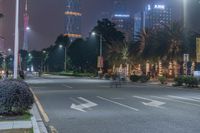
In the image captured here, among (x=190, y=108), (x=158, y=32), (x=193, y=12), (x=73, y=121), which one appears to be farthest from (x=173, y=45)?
(x=73, y=121)

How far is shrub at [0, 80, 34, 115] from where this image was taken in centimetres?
1381

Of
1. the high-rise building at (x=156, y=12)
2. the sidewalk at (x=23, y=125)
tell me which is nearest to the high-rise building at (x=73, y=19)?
the high-rise building at (x=156, y=12)

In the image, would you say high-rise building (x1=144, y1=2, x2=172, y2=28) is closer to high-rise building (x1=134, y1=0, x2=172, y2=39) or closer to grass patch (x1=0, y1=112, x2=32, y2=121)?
high-rise building (x1=134, y1=0, x2=172, y2=39)

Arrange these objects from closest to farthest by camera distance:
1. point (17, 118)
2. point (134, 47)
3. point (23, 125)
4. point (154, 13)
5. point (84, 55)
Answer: point (23, 125) < point (17, 118) < point (134, 47) < point (84, 55) < point (154, 13)

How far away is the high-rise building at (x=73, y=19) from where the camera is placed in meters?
189

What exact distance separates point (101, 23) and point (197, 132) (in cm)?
9416

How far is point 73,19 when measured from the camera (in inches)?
7598

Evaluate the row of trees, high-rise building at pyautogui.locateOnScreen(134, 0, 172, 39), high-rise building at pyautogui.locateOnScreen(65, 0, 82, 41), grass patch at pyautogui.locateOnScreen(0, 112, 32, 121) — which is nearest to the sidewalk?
grass patch at pyautogui.locateOnScreen(0, 112, 32, 121)

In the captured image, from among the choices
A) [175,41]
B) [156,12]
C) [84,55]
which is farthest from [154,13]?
[175,41]

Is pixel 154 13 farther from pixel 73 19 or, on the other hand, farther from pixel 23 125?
pixel 23 125

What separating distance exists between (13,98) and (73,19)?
180845 mm

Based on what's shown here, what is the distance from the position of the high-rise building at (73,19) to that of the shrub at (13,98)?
6870 inches

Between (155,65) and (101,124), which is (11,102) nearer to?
(101,124)

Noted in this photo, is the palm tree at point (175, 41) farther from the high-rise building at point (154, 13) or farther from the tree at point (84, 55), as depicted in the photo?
the high-rise building at point (154, 13)
